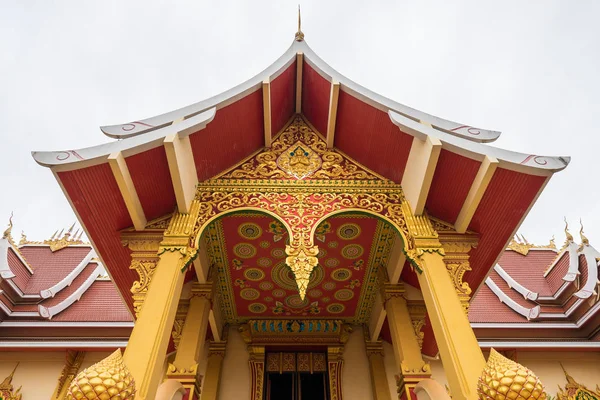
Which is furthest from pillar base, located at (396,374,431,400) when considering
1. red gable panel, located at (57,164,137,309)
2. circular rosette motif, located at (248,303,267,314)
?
red gable panel, located at (57,164,137,309)

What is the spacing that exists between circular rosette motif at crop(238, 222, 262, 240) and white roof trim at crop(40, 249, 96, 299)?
5.57 metres

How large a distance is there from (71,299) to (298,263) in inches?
265

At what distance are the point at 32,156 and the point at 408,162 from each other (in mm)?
4190

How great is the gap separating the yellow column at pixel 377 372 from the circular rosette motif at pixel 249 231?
9.90 feet

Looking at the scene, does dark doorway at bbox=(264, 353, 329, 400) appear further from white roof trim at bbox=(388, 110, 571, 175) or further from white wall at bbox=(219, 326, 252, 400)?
white roof trim at bbox=(388, 110, 571, 175)

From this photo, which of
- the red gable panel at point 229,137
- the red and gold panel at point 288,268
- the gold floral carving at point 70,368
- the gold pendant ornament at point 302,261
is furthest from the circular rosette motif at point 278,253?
the gold floral carving at point 70,368

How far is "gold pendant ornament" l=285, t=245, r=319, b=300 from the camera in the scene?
415 cm

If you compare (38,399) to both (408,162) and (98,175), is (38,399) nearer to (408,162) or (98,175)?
(98,175)

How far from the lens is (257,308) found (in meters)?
7.03

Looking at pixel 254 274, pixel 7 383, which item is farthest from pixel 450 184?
pixel 7 383

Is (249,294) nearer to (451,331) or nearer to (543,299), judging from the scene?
(451,331)

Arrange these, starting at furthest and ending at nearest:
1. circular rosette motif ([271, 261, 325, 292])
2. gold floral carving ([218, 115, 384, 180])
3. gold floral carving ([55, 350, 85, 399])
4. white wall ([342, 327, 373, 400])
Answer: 1. gold floral carving ([55, 350, 85, 399])
2. white wall ([342, 327, 373, 400])
3. circular rosette motif ([271, 261, 325, 292])
4. gold floral carving ([218, 115, 384, 180])

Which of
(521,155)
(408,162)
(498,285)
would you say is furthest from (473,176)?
(498,285)

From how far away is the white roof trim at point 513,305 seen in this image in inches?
326
